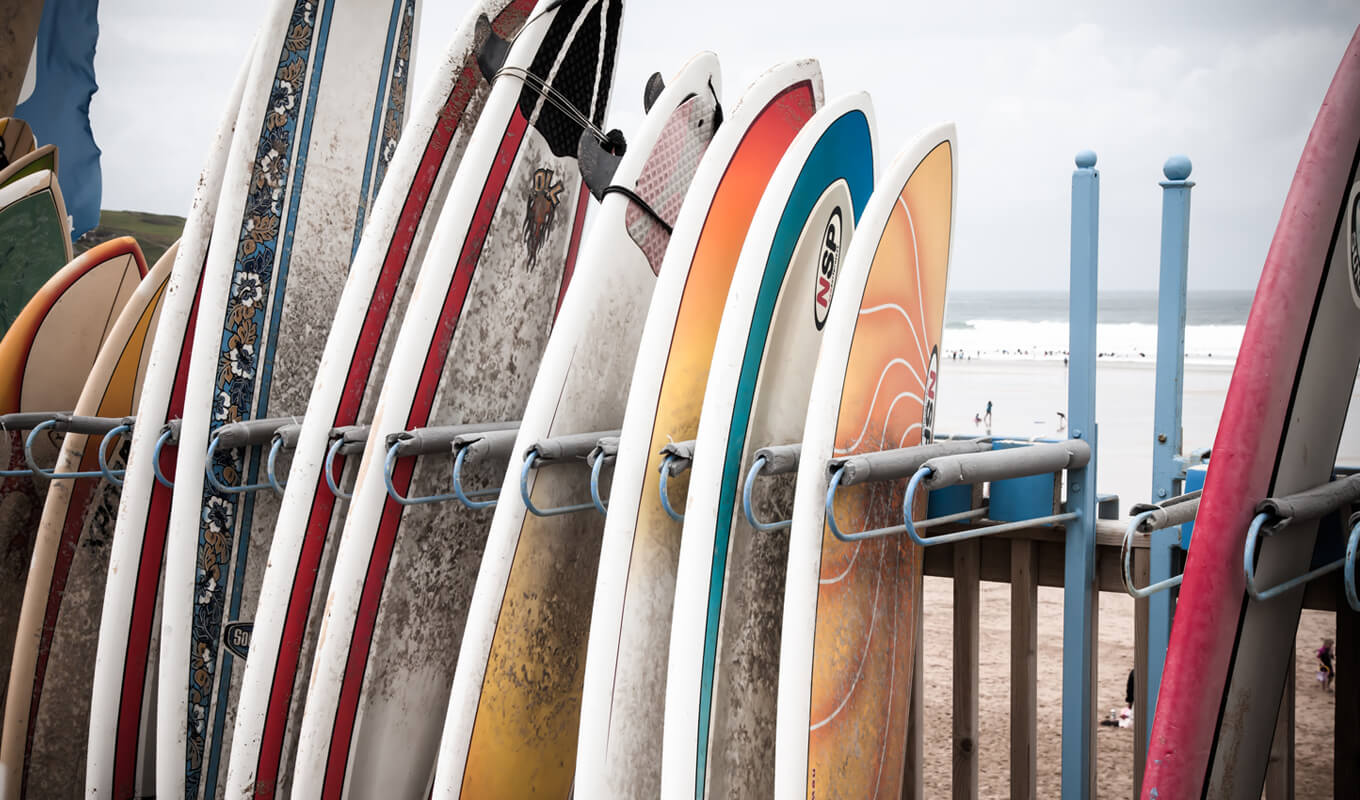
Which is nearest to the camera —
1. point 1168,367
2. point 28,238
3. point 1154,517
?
point 1154,517

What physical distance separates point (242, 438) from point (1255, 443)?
1357 mm

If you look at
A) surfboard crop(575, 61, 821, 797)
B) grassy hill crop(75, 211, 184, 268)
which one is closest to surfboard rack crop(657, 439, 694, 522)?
surfboard crop(575, 61, 821, 797)

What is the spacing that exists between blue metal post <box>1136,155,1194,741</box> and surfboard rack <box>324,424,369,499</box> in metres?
1.17

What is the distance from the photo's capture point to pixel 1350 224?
0.87m

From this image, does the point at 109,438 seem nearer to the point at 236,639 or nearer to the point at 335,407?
the point at 236,639

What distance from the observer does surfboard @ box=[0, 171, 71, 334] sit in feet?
7.71

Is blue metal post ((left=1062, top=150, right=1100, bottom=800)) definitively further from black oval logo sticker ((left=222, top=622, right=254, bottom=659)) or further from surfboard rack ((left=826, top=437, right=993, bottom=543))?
black oval logo sticker ((left=222, top=622, right=254, bottom=659))

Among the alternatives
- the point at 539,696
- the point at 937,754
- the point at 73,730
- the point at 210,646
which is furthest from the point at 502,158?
the point at 937,754

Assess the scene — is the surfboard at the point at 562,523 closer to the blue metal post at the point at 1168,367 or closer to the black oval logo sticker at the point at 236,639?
the black oval logo sticker at the point at 236,639

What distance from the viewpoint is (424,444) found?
139cm

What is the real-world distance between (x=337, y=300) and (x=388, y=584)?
561mm

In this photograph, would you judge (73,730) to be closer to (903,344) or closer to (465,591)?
(465,591)

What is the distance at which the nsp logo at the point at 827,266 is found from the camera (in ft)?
4.60

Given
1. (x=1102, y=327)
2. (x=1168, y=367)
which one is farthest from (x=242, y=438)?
(x=1102, y=327)
